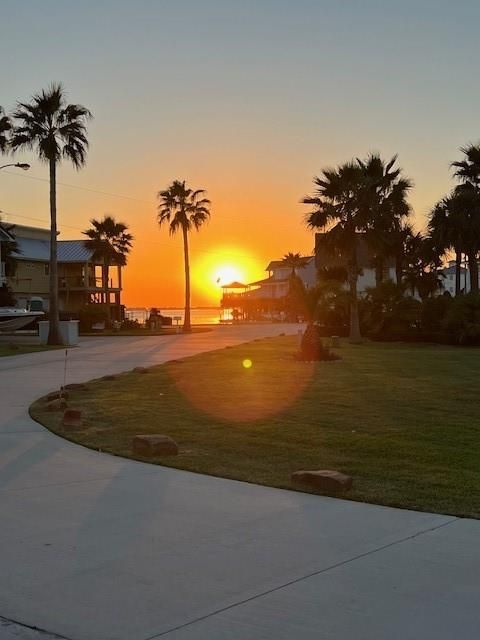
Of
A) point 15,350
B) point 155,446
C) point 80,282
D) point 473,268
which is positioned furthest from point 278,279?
point 155,446

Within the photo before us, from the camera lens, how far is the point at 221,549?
16.4 feet

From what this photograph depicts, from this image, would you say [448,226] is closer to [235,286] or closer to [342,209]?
[342,209]

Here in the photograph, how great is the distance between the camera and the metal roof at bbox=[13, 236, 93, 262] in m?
60.2

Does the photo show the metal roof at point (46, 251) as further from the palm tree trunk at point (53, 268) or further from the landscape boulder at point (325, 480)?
the landscape boulder at point (325, 480)

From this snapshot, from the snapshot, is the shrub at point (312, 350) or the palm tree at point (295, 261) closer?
the shrub at point (312, 350)

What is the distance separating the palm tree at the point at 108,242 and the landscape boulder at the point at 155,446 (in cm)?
4947

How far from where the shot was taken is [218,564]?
467 centimetres

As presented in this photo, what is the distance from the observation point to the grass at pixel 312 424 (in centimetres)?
712

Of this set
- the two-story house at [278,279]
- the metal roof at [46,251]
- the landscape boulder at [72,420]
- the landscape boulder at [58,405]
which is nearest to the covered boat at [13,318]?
the metal roof at [46,251]

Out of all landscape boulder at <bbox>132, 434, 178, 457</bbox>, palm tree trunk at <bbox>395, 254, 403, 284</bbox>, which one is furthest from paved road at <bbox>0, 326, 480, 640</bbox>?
palm tree trunk at <bbox>395, 254, 403, 284</bbox>

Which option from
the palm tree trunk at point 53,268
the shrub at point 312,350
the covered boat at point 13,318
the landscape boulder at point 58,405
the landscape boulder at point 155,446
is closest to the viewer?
the landscape boulder at point 155,446

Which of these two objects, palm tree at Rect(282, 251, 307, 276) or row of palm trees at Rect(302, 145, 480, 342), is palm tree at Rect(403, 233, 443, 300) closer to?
row of palm trees at Rect(302, 145, 480, 342)

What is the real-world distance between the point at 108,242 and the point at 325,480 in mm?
52370

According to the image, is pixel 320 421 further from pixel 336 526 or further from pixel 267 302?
pixel 267 302
